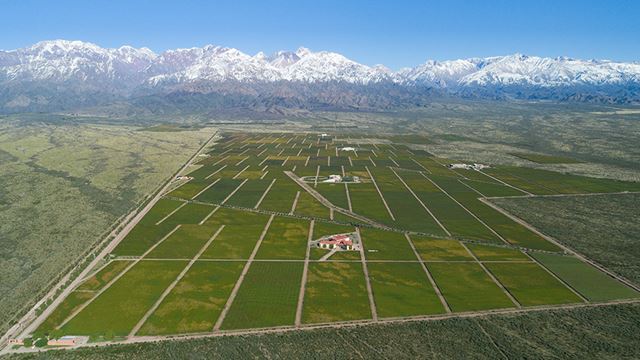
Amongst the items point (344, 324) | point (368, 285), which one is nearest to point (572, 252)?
point (368, 285)

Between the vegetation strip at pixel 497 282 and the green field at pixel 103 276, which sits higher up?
the vegetation strip at pixel 497 282

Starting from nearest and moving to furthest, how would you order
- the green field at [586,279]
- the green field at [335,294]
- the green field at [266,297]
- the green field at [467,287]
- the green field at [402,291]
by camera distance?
the green field at [266,297]
the green field at [335,294]
the green field at [402,291]
the green field at [467,287]
the green field at [586,279]

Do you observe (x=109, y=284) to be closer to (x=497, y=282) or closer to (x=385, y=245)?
(x=385, y=245)

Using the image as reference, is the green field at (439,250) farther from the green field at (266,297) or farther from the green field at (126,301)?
the green field at (126,301)

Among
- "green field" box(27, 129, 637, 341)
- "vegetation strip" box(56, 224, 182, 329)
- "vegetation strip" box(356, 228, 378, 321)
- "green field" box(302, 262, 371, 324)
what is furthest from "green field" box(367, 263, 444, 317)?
"vegetation strip" box(56, 224, 182, 329)

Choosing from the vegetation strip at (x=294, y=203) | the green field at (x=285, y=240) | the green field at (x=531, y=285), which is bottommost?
the green field at (x=531, y=285)

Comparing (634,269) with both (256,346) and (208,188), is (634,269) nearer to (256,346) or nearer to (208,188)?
(256,346)

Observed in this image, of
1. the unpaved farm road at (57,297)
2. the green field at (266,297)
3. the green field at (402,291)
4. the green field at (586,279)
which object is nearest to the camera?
the unpaved farm road at (57,297)

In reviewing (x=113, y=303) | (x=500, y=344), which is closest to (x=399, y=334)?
(x=500, y=344)

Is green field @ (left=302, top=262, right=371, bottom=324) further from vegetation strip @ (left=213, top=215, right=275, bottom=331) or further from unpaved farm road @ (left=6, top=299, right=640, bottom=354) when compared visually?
vegetation strip @ (left=213, top=215, right=275, bottom=331)

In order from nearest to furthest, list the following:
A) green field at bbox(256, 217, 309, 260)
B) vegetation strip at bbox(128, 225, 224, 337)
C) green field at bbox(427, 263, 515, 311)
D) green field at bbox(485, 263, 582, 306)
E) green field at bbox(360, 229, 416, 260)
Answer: vegetation strip at bbox(128, 225, 224, 337) → green field at bbox(427, 263, 515, 311) → green field at bbox(485, 263, 582, 306) → green field at bbox(360, 229, 416, 260) → green field at bbox(256, 217, 309, 260)

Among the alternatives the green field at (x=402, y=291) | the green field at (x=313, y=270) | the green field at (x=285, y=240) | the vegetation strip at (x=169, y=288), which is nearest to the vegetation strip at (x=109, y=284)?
the green field at (x=313, y=270)

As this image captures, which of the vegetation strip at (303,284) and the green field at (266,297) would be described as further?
the vegetation strip at (303,284)
